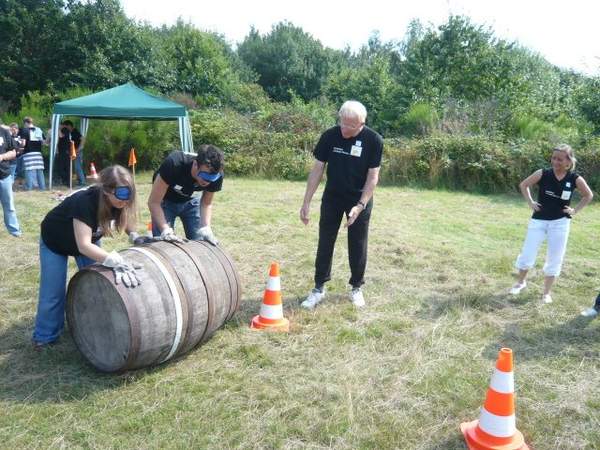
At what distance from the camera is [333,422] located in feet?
10.9

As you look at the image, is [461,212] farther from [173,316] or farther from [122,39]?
[122,39]

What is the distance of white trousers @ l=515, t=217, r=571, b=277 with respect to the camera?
17.4 ft

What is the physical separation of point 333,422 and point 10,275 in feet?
14.8

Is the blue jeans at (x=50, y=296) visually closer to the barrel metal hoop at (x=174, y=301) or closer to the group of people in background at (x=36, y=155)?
the barrel metal hoop at (x=174, y=301)

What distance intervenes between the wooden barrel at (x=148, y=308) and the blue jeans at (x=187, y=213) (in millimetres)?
876

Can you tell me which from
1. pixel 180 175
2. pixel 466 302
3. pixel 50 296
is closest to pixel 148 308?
pixel 50 296

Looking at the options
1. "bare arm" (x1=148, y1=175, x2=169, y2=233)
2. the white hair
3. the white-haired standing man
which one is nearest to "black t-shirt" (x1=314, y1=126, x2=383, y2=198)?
the white-haired standing man

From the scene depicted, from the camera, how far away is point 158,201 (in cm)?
455

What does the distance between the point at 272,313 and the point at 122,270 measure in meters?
1.61

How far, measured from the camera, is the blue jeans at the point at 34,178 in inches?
506

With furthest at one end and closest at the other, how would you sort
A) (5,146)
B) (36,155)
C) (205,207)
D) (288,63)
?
(288,63) < (36,155) < (5,146) < (205,207)

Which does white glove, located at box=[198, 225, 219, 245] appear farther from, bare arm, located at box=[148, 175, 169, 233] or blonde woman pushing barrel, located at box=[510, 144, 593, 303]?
blonde woman pushing barrel, located at box=[510, 144, 593, 303]

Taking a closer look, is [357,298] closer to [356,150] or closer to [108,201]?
[356,150]

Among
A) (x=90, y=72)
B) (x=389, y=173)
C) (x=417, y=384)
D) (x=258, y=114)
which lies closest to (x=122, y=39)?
(x=90, y=72)
